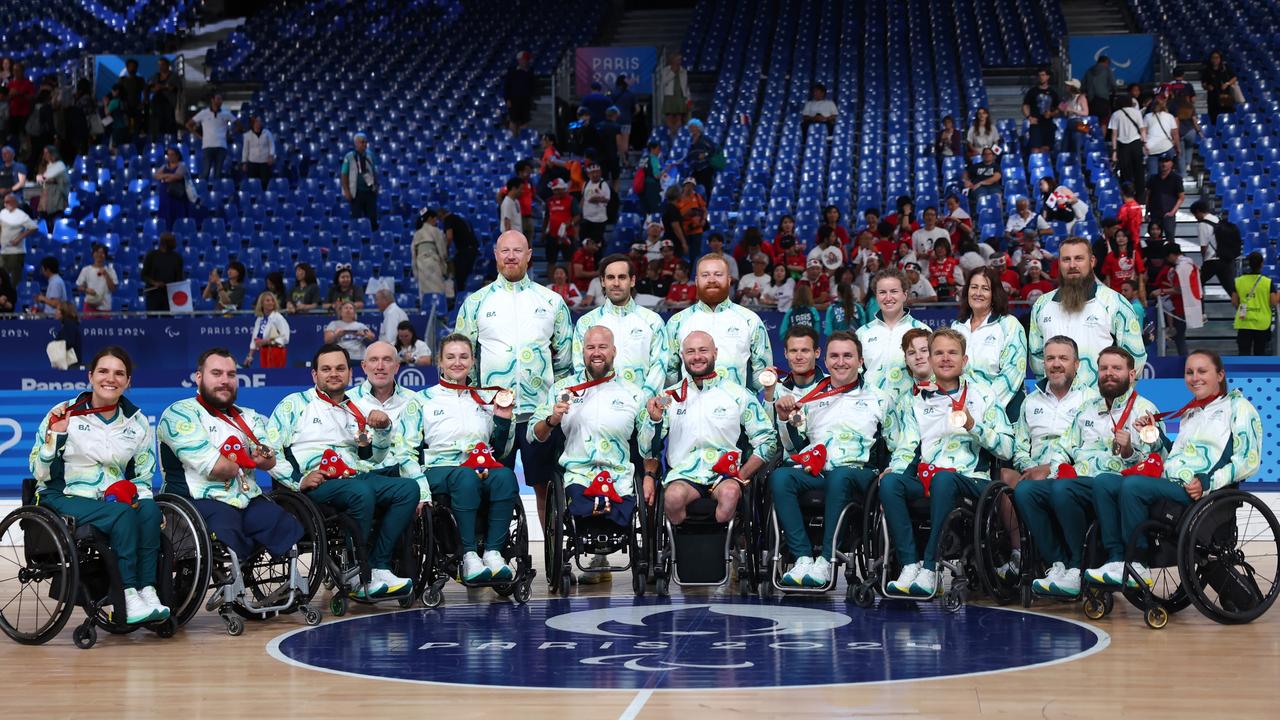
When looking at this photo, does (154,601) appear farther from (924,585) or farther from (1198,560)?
(1198,560)

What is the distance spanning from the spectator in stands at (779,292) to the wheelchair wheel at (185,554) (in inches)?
288

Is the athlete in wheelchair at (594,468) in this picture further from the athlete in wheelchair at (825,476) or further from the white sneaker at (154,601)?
the white sneaker at (154,601)

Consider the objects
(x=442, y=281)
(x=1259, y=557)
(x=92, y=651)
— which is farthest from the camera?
(x=442, y=281)

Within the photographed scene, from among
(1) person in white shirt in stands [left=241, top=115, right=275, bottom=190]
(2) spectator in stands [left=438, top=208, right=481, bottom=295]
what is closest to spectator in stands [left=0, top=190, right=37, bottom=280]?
(1) person in white shirt in stands [left=241, top=115, right=275, bottom=190]

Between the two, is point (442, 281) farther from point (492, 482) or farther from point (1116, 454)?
point (1116, 454)

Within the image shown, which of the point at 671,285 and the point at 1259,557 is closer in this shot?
the point at 1259,557

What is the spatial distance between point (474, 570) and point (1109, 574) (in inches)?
117

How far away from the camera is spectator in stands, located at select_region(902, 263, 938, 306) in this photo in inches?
520

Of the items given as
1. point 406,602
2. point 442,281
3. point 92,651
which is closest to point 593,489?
point 406,602

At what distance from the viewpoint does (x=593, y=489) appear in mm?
7668

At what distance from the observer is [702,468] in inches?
310

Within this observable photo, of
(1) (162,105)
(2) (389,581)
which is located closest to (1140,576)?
(2) (389,581)

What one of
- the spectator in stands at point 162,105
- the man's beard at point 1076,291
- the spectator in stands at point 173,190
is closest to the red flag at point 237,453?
the man's beard at point 1076,291

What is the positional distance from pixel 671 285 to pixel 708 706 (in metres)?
8.78
